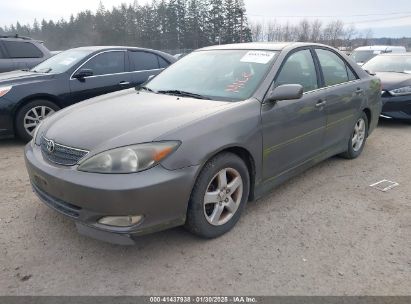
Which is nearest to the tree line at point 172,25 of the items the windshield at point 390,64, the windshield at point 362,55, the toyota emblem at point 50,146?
the windshield at point 362,55

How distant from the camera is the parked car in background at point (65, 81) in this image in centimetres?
555

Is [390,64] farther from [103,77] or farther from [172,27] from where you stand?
[172,27]

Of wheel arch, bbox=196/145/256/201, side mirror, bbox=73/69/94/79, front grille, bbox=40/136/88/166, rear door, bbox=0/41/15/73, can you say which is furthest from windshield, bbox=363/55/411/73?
rear door, bbox=0/41/15/73

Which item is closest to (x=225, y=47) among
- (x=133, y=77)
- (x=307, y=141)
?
(x=307, y=141)

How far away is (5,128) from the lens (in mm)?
5508

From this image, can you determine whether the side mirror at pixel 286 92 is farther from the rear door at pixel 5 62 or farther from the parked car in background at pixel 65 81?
the rear door at pixel 5 62

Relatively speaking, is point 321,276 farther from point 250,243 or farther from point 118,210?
point 118,210

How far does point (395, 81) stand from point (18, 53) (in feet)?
26.3

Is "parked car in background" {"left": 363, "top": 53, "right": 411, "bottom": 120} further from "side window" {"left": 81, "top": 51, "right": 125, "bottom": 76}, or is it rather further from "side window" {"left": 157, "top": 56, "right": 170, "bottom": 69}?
"side window" {"left": 81, "top": 51, "right": 125, "bottom": 76}

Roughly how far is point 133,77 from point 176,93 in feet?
10.6

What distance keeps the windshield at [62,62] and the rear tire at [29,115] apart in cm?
63

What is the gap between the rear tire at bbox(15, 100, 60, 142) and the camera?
18.4 ft

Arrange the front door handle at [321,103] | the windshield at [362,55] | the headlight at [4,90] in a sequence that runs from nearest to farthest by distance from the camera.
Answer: the front door handle at [321,103] → the headlight at [4,90] → the windshield at [362,55]

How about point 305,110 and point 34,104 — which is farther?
point 34,104
